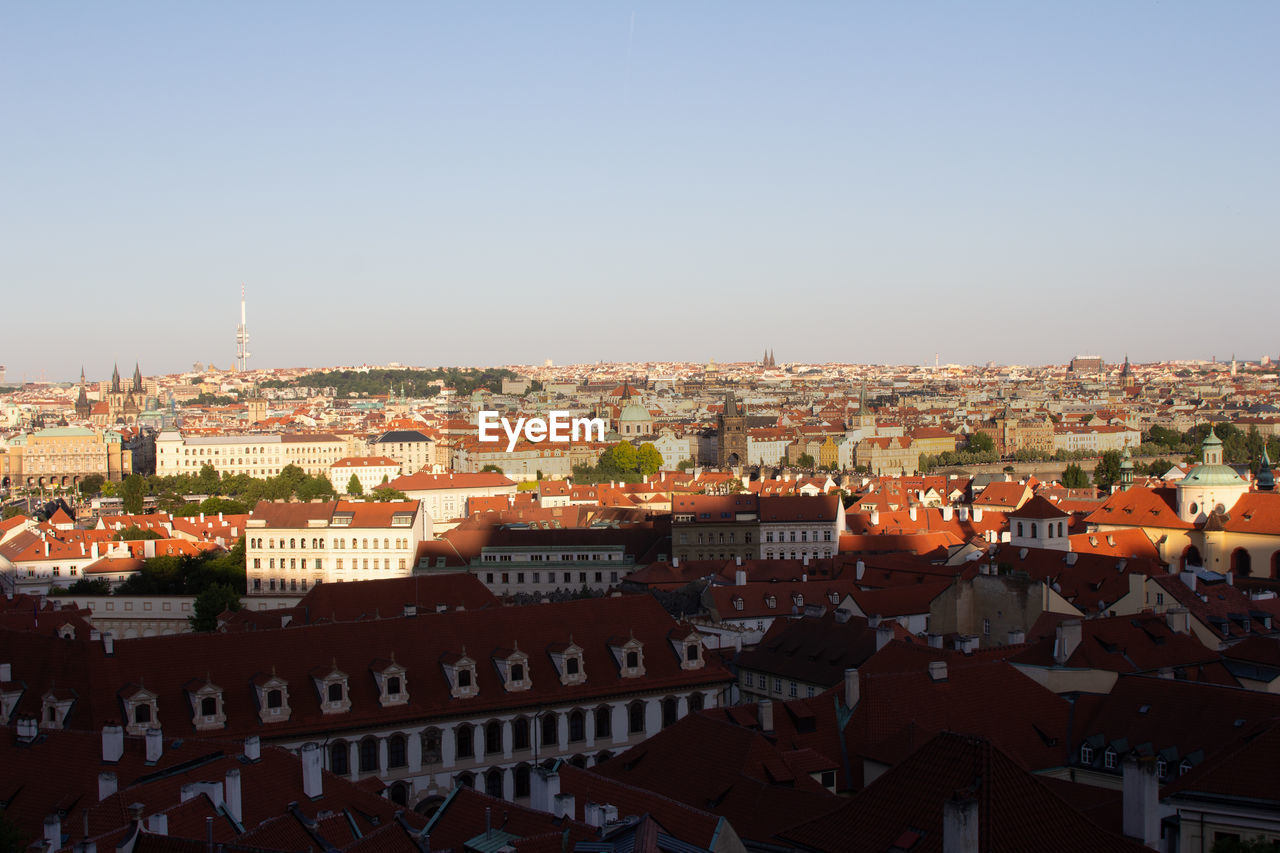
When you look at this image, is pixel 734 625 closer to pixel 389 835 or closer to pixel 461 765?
pixel 461 765

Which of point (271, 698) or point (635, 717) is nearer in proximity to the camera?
point (271, 698)

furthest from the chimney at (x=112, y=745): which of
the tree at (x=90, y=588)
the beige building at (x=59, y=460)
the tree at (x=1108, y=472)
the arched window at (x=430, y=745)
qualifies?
the beige building at (x=59, y=460)

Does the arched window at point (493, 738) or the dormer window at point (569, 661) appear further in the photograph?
the dormer window at point (569, 661)

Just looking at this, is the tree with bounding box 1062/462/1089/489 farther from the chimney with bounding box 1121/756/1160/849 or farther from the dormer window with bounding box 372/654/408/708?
the chimney with bounding box 1121/756/1160/849

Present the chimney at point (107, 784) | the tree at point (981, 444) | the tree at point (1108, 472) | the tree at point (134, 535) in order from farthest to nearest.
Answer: the tree at point (981, 444) → the tree at point (1108, 472) → the tree at point (134, 535) → the chimney at point (107, 784)

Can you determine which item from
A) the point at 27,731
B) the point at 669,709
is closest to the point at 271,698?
the point at 27,731

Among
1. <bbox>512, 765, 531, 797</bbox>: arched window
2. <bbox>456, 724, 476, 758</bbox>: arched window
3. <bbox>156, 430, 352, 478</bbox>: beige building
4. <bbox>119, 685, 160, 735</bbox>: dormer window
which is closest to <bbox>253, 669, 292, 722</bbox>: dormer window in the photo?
<bbox>119, 685, 160, 735</bbox>: dormer window

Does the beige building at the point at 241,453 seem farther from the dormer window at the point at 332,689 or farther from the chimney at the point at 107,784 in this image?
the chimney at the point at 107,784

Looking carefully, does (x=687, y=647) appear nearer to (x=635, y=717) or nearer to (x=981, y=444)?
(x=635, y=717)

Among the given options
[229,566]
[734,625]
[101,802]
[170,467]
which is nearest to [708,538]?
[229,566]
